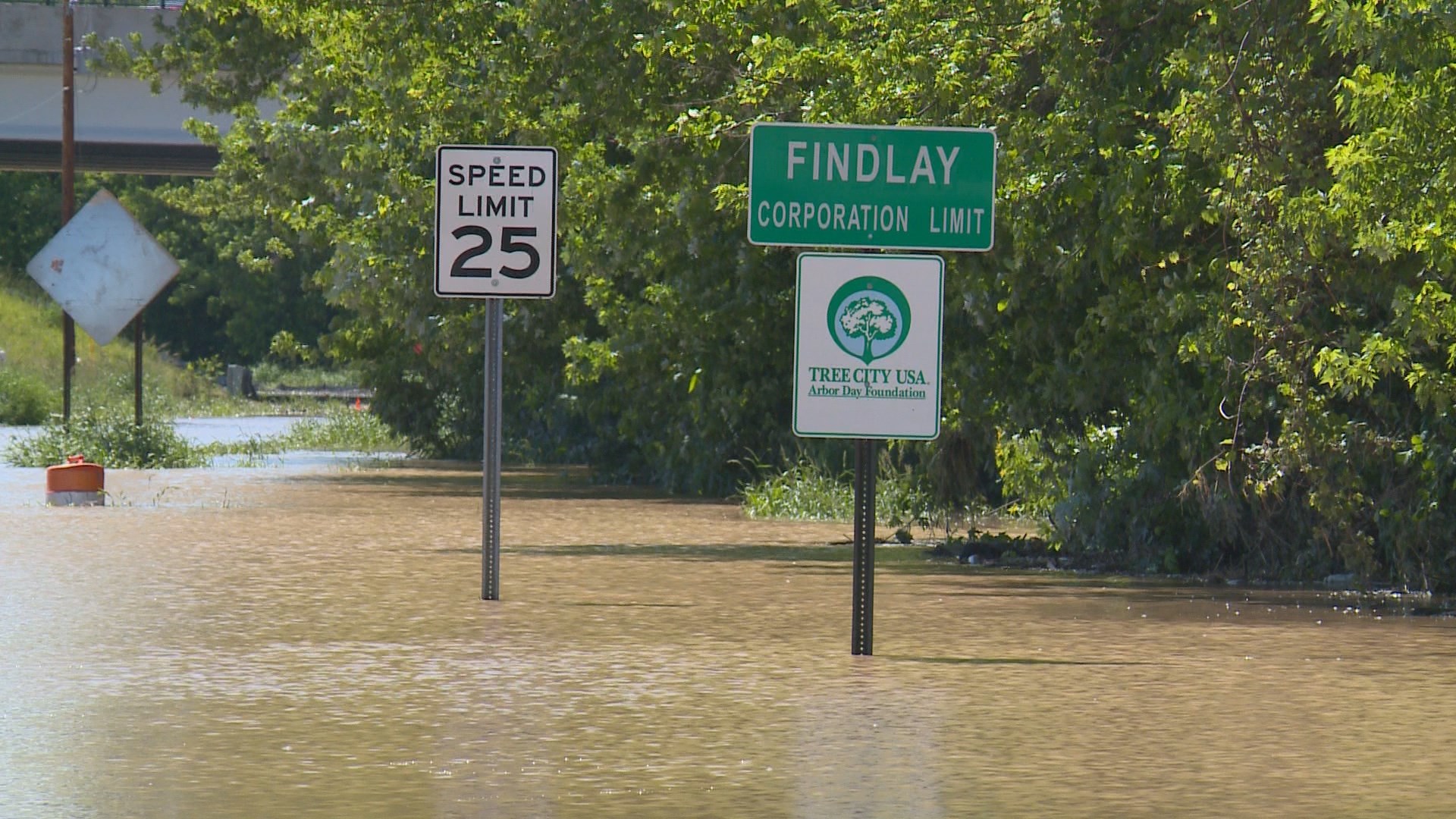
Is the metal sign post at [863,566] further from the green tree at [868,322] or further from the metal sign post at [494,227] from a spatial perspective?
the metal sign post at [494,227]

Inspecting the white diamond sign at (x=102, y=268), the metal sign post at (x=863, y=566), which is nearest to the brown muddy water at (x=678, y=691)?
the metal sign post at (x=863, y=566)

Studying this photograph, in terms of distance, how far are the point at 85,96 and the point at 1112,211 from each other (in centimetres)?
3320

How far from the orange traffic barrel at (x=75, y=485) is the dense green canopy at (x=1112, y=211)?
4.47 meters

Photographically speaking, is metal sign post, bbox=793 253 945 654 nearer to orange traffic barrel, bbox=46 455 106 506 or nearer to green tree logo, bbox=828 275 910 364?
green tree logo, bbox=828 275 910 364

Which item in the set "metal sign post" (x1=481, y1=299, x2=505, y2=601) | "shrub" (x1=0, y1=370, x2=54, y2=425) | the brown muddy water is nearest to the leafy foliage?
"shrub" (x1=0, y1=370, x2=54, y2=425)

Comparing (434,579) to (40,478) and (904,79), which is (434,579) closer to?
(904,79)

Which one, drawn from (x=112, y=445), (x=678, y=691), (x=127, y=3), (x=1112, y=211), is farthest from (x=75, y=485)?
(x=127, y=3)

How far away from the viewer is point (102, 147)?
48.3 meters

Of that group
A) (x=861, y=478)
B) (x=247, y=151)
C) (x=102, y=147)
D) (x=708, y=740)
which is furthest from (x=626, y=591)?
(x=102, y=147)

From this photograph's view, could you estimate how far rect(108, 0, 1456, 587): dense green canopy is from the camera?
14.9m

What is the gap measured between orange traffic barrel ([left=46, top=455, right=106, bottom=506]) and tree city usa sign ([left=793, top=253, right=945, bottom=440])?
487 inches

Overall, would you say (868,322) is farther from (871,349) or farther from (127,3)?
(127,3)

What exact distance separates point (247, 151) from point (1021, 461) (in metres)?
17.1

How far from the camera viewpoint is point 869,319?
41.7ft
